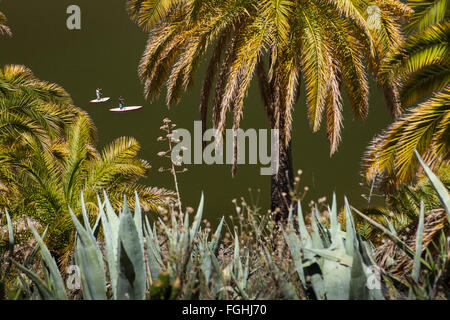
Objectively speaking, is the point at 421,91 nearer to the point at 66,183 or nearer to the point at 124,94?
the point at 66,183

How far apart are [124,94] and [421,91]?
1464 cm

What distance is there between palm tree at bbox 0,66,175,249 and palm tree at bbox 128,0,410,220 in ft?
6.03

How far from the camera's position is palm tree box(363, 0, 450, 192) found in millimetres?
5219

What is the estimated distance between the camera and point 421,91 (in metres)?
5.85

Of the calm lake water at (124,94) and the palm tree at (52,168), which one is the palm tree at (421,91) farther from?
the calm lake water at (124,94)

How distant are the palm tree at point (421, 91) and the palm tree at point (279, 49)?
142cm

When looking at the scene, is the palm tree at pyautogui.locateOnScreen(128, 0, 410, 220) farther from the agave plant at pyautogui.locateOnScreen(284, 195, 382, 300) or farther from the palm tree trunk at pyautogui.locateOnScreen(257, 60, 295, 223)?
the agave plant at pyautogui.locateOnScreen(284, 195, 382, 300)

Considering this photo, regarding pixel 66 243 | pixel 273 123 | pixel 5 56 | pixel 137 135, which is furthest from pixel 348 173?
pixel 5 56

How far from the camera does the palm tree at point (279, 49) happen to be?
779 cm
